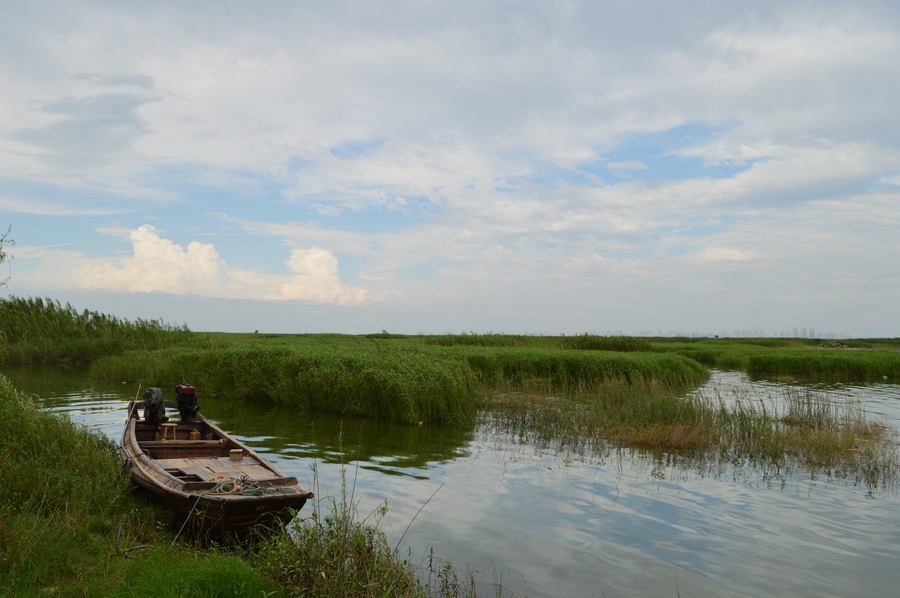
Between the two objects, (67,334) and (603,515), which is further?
(67,334)

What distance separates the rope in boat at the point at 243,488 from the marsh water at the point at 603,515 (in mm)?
1065

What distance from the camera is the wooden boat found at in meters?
7.96

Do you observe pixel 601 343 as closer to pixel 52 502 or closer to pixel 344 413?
pixel 344 413

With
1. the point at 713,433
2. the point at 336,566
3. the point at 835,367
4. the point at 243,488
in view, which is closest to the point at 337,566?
the point at 336,566

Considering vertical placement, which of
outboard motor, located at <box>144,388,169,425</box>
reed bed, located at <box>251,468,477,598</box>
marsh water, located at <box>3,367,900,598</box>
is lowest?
marsh water, located at <box>3,367,900,598</box>

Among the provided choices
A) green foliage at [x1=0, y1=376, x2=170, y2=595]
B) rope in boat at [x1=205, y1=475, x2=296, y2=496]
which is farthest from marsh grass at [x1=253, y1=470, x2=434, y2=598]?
green foliage at [x1=0, y1=376, x2=170, y2=595]

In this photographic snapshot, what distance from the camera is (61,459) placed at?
9.23m

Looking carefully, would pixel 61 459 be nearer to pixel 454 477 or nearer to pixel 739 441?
pixel 454 477

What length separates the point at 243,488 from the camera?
831 centimetres

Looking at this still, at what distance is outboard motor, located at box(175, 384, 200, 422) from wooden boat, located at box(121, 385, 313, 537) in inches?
14.9

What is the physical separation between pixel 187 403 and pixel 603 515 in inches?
336

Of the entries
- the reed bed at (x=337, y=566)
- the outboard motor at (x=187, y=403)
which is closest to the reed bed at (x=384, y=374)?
the outboard motor at (x=187, y=403)

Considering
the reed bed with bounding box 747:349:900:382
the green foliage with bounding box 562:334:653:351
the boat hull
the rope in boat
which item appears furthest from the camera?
the green foliage with bounding box 562:334:653:351

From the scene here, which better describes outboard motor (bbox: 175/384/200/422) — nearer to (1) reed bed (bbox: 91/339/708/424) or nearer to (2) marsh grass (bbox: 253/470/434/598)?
(1) reed bed (bbox: 91/339/708/424)
